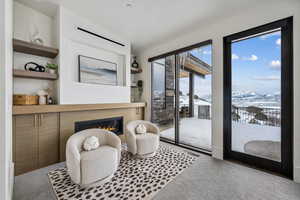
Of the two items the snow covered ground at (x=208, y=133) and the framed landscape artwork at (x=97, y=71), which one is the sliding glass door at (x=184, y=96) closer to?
the snow covered ground at (x=208, y=133)

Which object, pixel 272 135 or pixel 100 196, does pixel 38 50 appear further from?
pixel 272 135

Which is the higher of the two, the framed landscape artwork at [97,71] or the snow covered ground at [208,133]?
the framed landscape artwork at [97,71]

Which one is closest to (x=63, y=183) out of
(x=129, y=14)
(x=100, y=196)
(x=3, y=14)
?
(x=100, y=196)

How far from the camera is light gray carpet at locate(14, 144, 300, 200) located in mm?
1498

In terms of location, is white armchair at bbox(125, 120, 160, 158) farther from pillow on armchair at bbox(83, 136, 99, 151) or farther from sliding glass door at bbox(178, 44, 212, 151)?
sliding glass door at bbox(178, 44, 212, 151)

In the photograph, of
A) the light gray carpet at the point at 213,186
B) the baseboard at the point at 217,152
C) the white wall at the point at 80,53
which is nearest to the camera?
the light gray carpet at the point at 213,186

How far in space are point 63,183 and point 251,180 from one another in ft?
8.55

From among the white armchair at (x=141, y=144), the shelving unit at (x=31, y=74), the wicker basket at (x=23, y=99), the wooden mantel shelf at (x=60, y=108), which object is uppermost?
the shelving unit at (x=31, y=74)

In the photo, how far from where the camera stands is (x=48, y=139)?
2.12 m

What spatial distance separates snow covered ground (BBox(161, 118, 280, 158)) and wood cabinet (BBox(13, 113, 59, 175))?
2590mm

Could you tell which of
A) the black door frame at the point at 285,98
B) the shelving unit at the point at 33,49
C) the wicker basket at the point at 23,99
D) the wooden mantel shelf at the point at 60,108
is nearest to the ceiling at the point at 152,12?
the black door frame at the point at 285,98

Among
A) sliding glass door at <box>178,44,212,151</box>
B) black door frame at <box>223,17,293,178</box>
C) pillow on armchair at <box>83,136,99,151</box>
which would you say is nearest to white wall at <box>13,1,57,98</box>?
pillow on armchair at <box>83,136,99,151</box>

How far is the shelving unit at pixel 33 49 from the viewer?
1.95 m

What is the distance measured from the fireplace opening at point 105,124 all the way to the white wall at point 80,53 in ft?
1.41
